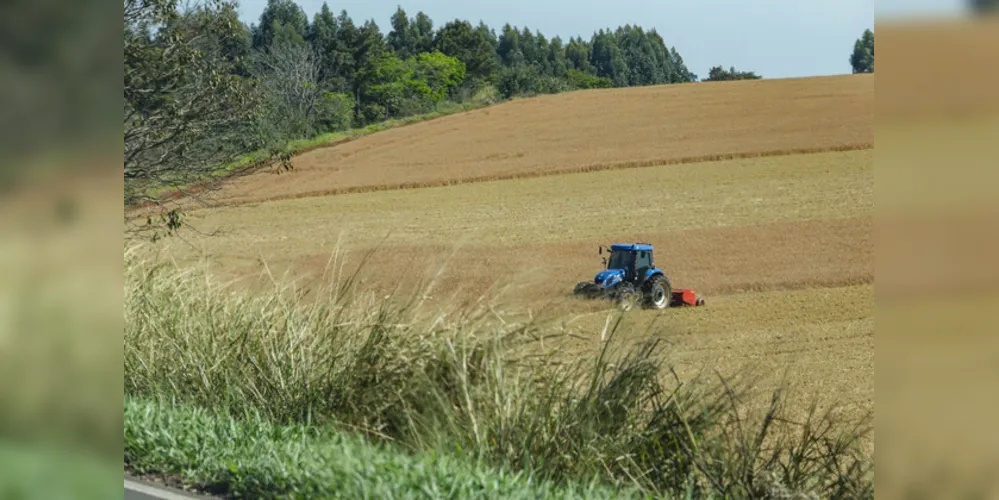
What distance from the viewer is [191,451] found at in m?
5.61

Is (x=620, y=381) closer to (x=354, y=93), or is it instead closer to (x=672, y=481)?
(x=672, y=481)

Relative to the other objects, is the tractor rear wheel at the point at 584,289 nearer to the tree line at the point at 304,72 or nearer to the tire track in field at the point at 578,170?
the tree line at the point at 304,72

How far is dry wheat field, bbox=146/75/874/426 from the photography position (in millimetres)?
14938

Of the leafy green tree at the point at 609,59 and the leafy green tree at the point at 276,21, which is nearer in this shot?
the leafy green tree at the point at 276,21

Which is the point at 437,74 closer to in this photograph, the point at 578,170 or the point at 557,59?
the point at 557,59

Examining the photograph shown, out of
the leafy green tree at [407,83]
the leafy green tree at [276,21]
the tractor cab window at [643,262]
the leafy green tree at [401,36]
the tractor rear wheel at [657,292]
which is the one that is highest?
the leafy green tree at [401,36]

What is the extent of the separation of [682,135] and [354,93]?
13738 mm

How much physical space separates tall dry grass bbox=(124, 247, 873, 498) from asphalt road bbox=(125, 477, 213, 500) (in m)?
1.36

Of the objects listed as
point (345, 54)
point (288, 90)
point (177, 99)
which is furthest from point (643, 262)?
point (345, 54)

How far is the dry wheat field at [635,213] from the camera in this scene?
14.9m

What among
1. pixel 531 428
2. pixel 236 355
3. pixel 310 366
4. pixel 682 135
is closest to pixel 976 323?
pixel 531 428

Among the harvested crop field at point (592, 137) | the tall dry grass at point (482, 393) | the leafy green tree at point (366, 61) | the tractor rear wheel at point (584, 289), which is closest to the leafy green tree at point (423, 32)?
the leafy green tree at point (366, 61)

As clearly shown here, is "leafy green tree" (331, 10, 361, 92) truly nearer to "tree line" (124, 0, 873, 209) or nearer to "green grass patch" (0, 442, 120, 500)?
"tree line" (124, 0, 873, 209)

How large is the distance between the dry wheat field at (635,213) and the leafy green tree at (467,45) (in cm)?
494
